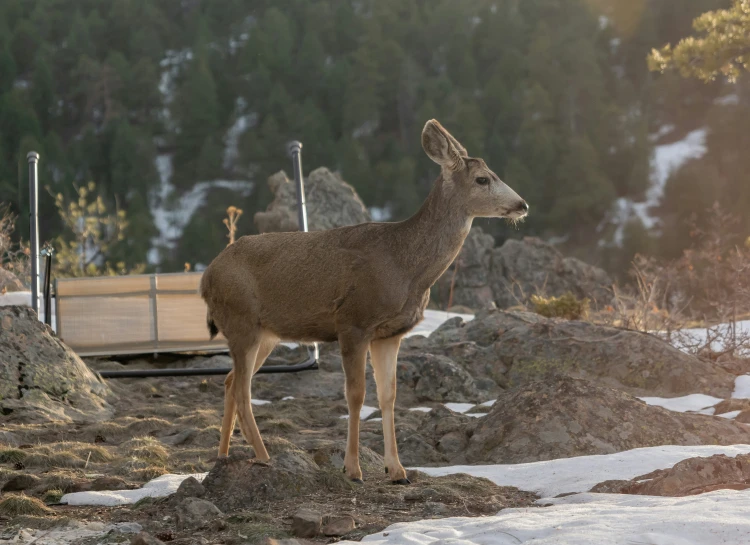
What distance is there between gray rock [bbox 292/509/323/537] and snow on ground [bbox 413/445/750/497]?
199 cm

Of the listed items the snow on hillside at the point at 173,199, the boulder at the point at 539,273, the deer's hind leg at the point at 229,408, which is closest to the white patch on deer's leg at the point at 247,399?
the deer's hind leg at the point at 229,408

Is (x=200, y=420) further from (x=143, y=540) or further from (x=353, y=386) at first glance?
(x=143, y=540)

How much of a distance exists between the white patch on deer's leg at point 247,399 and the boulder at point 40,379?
3767mm

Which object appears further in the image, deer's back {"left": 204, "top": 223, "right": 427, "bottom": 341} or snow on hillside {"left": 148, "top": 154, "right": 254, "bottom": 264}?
snow on hillside {"left": 148, "top": 154, "right": 254, "bottom": 264}

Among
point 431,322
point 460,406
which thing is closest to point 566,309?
point 431,322

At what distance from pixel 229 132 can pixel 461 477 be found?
222 feet

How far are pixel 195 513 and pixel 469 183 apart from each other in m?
3.18

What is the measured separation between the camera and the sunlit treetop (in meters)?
13.2

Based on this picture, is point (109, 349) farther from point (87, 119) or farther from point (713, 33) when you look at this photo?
point (87, 119)

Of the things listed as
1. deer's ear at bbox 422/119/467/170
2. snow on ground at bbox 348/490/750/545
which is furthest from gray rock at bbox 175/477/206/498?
deer's ear at bbox 422/119/467/170

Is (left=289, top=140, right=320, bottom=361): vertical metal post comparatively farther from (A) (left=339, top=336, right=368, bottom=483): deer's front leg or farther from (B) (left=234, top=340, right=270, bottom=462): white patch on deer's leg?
(A) (left=339, top=336, right=368, bottom=483): deer's front leg

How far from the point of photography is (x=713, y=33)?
13.2 metres

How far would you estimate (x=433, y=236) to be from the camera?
24.3 ft

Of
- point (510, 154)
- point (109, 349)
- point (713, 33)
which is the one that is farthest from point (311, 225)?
point (510, 154)
